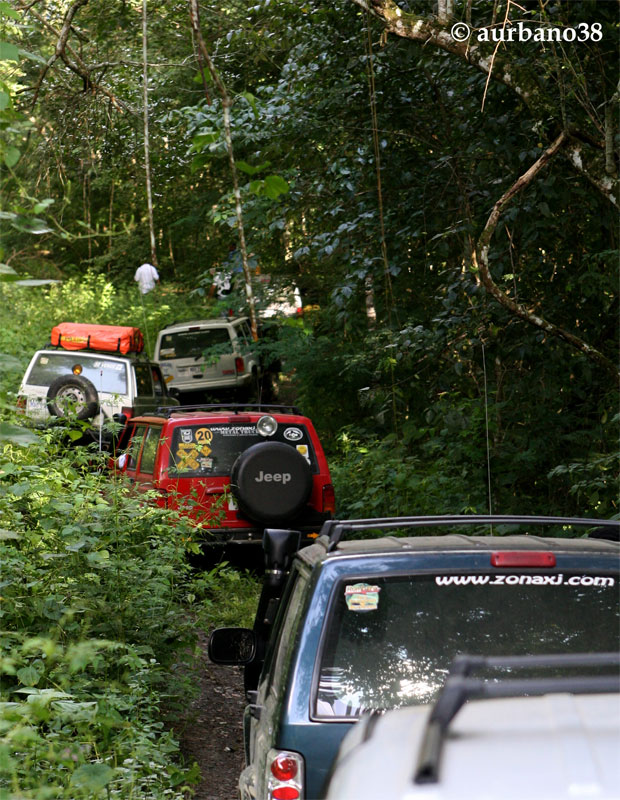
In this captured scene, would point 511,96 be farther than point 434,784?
Yes

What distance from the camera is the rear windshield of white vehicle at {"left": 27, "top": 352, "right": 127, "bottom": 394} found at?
17641mm

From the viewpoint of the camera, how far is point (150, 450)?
1129 centimetres

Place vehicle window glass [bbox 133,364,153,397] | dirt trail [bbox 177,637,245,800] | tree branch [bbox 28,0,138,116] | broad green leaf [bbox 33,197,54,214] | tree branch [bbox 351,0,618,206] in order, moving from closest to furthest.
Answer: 1. broad green leaf [bbox 33,197,54,214]
2. dirt trail [bbox 177,637,245,800]
3. tree branch [bbox 28,0,138,116]
4. tree branch [bbox 351,0,618,206]
5. vehicle window glass [bbox 133,364,153,397]

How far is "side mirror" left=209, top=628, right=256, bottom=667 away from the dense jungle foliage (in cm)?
63

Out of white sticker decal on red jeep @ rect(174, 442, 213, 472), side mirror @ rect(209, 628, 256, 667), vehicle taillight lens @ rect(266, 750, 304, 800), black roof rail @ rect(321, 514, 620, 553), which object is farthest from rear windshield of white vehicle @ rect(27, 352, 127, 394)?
vehicle taillight lens @ rect(266, 750, 304, 800)

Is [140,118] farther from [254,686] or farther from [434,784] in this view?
[434,784]

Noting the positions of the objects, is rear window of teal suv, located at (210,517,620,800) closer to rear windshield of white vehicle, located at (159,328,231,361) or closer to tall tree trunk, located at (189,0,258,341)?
tall tree trunk, located at (189,0,258,341)

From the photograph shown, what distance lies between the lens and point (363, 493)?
45.1 feet

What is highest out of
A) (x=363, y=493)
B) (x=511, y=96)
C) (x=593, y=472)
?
(x=511, y=96)

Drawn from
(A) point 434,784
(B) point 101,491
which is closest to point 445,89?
(B) point 101,491

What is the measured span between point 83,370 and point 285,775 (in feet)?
50.0

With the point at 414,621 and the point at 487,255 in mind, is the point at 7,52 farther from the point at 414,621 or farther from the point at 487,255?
the point at 487,255

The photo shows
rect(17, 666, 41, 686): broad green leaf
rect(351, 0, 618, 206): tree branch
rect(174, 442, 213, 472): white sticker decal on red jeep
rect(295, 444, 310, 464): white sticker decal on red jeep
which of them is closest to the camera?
rect(17, 666, 41, 686): broad green leaf

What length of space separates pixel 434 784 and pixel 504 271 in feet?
30.7
